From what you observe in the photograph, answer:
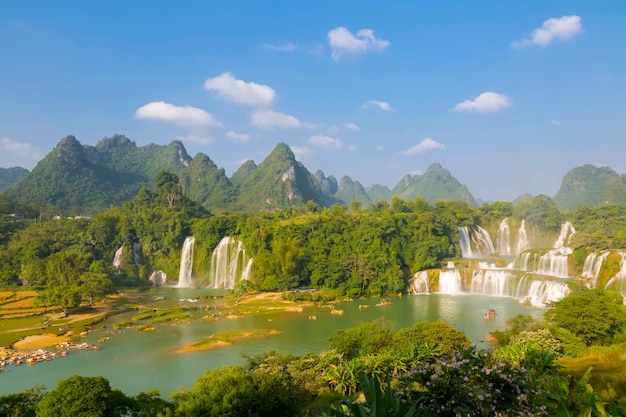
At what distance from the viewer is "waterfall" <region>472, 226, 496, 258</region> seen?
52906 millimetres

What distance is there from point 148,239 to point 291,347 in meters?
35.3

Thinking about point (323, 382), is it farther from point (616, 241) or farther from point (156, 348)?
point (616, 241)

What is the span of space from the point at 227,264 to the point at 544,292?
108ft

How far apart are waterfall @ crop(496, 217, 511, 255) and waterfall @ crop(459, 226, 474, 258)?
255 inches

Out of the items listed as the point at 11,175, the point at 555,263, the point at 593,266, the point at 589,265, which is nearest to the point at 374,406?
the point at 593,266

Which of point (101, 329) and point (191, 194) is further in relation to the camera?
point (191, 194)

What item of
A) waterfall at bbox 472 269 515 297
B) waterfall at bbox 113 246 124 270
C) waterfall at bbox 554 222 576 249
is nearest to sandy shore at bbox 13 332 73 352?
waterfall at bbox 113 246 124 270

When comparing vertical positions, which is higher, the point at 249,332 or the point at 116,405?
the point at 116,405

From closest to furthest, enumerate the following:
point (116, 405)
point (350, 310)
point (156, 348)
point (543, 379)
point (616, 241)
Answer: point (543, 379), point (116, 405), point (156, 348), point (350, 310), point (616, 241)

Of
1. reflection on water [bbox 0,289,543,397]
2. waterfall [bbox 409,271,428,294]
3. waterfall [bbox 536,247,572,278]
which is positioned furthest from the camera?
waterfall [bbox 409,271,428,294]

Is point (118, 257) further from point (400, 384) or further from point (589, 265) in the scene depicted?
point (400, 384)

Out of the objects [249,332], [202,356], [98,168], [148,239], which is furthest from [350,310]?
[98,168]

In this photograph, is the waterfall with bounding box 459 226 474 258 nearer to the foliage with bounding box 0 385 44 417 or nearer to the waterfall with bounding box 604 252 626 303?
the waterfall with bounding box 604 252 626 303

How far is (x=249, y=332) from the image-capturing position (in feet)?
80.3
